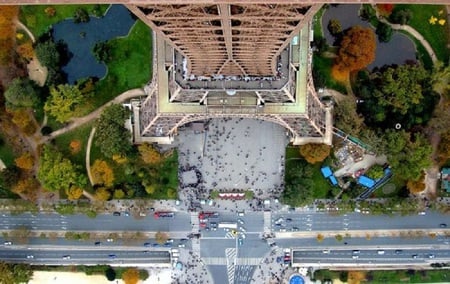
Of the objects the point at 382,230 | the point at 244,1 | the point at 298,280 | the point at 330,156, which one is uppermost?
the point at 244,1

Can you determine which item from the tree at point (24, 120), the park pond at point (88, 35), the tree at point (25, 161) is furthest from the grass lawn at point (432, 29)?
the tree at point (25, 161)

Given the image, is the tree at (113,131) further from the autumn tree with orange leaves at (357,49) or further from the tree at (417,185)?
the tree at (417,185)

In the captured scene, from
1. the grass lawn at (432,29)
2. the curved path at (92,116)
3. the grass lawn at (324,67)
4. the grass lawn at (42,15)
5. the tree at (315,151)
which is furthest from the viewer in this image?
the curved path at (92,116)

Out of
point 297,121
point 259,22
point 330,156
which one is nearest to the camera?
point 259,22

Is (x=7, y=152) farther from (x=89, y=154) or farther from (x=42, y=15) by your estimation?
(x=42, y=15)

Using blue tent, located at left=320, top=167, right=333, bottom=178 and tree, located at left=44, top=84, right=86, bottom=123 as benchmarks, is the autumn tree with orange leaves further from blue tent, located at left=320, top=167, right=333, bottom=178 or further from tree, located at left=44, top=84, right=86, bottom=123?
tree, located at left=44, top=84, right=86, bottom=123

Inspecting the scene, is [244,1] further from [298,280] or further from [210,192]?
[298,280]

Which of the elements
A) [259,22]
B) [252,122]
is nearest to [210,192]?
[252,122]

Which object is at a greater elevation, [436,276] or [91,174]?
[91,174]
